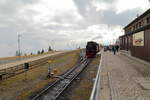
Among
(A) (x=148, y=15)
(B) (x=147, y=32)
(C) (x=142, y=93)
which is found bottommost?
(C) (x=142, y=93)

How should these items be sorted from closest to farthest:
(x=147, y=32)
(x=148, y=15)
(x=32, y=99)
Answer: (x=32, y=99) < (x=147, y=32) < (x=148, y=15)

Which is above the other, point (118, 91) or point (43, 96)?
point (118, 91)

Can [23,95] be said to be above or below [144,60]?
below

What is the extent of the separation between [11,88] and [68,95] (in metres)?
5.44

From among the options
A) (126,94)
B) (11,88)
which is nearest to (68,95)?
(126,94)

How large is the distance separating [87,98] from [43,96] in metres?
2.93

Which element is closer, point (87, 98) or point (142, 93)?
point (142, 93)

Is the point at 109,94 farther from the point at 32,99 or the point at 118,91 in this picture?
the point at 32,99

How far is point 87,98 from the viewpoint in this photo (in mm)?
9750

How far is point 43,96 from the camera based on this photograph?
34.8 ft

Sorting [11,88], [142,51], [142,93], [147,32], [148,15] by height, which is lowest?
[11,88]

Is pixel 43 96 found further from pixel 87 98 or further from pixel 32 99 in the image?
pixel 87 98

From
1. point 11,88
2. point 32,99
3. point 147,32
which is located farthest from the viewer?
point 147,32

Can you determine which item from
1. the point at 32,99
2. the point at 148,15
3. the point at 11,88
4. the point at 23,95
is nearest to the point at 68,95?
the point at 32,99
